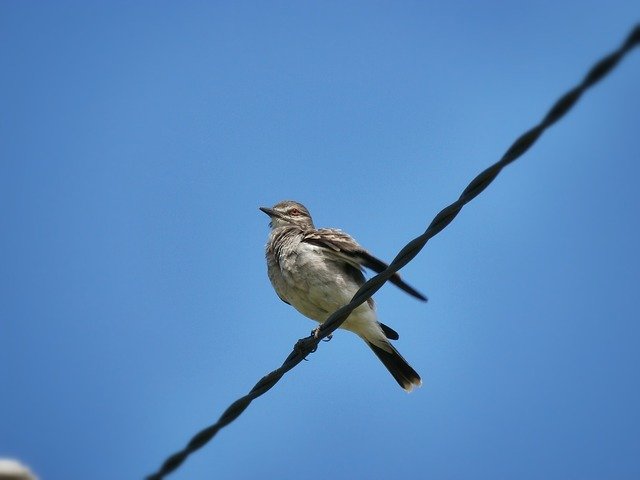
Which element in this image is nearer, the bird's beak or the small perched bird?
the small perched bird

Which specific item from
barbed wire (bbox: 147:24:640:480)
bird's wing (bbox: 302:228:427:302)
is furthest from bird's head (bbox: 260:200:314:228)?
barbed wire (bbox: 147:24:640:480)

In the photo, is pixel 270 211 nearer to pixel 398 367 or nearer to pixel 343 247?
pixel 343 247

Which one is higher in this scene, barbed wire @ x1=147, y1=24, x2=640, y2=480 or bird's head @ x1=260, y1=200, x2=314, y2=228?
bird's head @ x1=260, y1=200, x2=314, y2=228

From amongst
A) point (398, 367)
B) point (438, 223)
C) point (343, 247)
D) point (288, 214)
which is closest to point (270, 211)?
point (288, 214)

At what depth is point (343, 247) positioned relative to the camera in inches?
374

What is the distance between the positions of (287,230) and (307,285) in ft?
4.32

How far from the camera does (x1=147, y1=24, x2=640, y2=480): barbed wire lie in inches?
158

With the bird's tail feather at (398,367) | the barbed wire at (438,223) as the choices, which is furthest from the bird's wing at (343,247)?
the barbed wire at (438,223)

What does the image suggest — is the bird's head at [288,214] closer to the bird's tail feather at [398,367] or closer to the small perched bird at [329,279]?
the small perched bird at [329,279]

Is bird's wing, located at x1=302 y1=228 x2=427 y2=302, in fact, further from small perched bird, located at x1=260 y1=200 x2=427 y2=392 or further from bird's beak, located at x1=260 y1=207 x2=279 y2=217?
bird's beak, located at x1=260 y1=207 x2=279 y2=217

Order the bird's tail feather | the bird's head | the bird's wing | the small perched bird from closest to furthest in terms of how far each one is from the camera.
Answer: the bird's wing → the small perched bird → the bird's tail feather → the bird's head

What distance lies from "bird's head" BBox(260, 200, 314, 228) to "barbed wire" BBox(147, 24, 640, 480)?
4.66 m

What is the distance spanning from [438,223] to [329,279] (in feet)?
13.8

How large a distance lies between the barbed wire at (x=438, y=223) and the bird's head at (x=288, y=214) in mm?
4664
